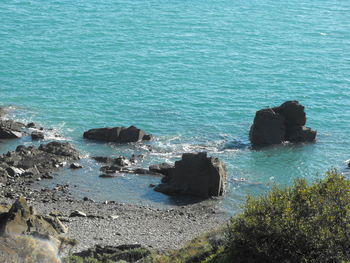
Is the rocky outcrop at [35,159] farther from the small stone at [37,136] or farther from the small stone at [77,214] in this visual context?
the small stone at [77,214]

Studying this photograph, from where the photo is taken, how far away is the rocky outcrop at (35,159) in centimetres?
5825

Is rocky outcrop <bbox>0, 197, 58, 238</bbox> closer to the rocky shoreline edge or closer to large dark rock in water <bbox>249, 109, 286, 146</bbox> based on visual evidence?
the rocky shoreline edge

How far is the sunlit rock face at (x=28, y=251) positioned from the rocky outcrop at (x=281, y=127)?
2061 inches

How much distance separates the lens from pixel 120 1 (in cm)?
13450

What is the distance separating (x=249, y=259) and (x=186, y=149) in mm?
36229

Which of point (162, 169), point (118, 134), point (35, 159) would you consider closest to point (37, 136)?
point (35, 159)

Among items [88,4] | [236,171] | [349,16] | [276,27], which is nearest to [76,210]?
[236,171]

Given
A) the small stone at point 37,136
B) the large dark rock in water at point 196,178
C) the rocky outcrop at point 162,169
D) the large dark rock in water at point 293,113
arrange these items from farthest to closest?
the large dark rock in water at point 293,113
the small stone at point 37,136
the rocky outcrop at point 162,169
the large dark rock in water at point 196,178

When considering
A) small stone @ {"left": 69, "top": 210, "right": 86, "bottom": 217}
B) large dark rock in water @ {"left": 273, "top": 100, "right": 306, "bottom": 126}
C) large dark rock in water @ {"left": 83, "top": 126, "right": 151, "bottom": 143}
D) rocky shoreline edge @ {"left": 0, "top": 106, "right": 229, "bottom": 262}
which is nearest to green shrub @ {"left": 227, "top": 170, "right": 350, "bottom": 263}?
rocky shoreline edge @ {"left": 0, "top": 106, "right": 229, "bottom": 262}

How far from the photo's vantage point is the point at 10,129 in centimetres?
6825

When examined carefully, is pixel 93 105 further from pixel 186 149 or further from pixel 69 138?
pixel 186 149

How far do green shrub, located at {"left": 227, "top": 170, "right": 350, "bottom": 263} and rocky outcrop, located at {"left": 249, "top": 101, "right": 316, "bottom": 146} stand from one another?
35.2 meters

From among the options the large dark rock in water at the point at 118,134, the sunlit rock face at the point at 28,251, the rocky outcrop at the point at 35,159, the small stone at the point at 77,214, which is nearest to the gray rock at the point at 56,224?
the small stone at the point at 77,214

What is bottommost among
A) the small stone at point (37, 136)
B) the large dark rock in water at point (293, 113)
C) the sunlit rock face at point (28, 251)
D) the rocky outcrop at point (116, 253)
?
the small stone at point (37, 136)
